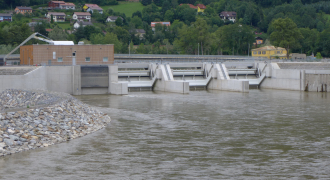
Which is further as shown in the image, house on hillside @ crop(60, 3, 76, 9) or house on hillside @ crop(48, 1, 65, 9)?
house on hillside @ crop(60, 3, 76, 9)

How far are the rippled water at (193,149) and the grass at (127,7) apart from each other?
16085cm

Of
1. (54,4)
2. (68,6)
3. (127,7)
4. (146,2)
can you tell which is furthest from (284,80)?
(146,2)

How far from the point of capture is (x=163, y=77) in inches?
1759

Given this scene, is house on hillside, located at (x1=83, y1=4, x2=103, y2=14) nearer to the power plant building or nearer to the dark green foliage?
the dark green foliage

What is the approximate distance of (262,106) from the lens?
1266 inches

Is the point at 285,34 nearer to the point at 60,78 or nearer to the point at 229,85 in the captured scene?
the point at 229,85

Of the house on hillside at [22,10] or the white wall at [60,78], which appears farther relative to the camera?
the house on hillside at [22,10]

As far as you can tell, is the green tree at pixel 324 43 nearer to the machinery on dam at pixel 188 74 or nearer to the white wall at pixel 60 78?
the machinery on dam at pixel 188 74

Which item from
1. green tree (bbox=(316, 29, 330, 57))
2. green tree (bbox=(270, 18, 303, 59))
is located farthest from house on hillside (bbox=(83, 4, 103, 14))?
green tree (bbox=(270, 18, 303, 59))

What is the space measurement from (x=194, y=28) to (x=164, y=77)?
52878mm

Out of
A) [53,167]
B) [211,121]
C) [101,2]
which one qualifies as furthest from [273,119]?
[101,2]

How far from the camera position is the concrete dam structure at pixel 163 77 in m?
38.0

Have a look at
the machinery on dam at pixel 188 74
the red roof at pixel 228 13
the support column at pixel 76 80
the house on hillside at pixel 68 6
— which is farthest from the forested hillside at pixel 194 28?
the support column at pixel 76 80

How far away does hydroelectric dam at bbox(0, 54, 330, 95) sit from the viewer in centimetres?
3803
